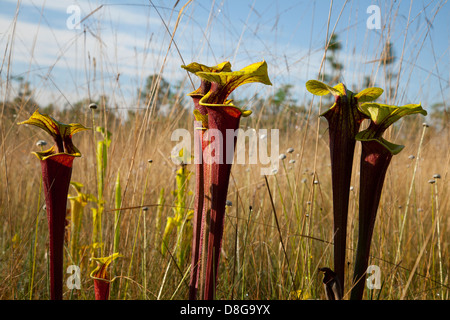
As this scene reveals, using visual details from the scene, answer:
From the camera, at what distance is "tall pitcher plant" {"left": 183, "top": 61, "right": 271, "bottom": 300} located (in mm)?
743

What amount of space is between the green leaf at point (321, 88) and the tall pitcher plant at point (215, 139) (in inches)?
6.3


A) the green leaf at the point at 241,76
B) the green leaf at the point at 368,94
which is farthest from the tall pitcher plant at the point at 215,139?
the green leaf at the point at 368,94

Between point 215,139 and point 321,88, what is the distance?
30 cm

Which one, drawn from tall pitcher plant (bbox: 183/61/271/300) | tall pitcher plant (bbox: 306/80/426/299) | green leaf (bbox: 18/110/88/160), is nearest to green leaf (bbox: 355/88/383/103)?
tall pitcher plant (bbox: 306/80/426/299)

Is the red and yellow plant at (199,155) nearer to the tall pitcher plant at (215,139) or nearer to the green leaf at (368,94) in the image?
the tall pitcher plant at (215,139)

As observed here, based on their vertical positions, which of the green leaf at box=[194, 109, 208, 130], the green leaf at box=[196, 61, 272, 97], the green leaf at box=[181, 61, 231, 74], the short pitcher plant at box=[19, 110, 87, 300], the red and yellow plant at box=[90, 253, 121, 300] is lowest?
the red and yellow plant at box=[90, 253, 121, 300]

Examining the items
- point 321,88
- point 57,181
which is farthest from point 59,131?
point 321,88

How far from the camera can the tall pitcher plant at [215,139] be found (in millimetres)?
743

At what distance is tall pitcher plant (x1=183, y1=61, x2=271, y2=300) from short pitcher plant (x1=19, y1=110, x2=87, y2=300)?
330 mm

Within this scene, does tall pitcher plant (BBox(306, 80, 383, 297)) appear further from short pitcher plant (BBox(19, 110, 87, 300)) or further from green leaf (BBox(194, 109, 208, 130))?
short pitcher plant (BBox(19, 110, 87, 300))

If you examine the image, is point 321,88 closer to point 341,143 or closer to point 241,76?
point 341,143

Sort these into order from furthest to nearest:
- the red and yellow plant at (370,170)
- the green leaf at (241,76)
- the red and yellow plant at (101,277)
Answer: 1. the red and yellow plant at (101,277)
2. the red and yellow plant at (370,170)
3. the green leaf at (241,76)

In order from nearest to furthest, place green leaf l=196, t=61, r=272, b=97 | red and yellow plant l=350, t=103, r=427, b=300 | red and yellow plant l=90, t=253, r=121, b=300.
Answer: green leaf l=196, t=61, r=272, b=97, red and yellow plant l=350, t=103, r=427, b=300, red and yellow plant l=90, t=253, r=121, b=300
